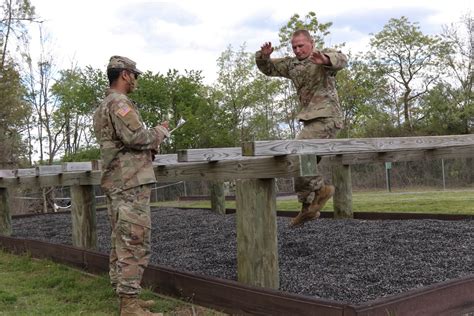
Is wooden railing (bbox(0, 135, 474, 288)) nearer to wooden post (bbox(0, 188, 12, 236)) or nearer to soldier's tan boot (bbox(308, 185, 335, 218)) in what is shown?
soldier's tan boot (bbox(308, 185, 335, 218))

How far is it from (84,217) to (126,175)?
331 cm

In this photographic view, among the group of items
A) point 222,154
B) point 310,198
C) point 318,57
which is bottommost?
point 310,198

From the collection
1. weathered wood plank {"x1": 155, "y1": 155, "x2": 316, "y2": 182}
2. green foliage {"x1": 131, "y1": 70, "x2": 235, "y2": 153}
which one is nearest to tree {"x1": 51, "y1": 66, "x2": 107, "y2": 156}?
green foliage {"x1": 131, "y1": 70, "x2": 235, "y2": 153}

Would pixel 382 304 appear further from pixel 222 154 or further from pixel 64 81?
pixel 64 81

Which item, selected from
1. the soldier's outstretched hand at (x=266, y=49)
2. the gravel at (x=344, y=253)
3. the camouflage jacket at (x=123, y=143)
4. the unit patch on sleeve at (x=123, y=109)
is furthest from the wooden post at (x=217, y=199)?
the unit patch on sleeve at (x=123, y=109)

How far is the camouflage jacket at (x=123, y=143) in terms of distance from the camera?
3.85 m

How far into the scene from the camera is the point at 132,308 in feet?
12.5

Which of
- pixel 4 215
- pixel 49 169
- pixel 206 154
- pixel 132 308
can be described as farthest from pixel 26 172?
pixel 132 308

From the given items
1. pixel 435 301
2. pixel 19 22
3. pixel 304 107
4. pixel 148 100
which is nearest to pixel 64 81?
pixel 148 100

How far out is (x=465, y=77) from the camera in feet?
100

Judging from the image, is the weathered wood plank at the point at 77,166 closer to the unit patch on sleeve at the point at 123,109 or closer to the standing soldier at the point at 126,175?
the standing soldier at the point at 126,175

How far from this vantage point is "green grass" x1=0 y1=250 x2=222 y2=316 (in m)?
4.27

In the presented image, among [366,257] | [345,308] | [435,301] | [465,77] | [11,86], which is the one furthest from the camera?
[465,77]

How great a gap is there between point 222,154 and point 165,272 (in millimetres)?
1186
